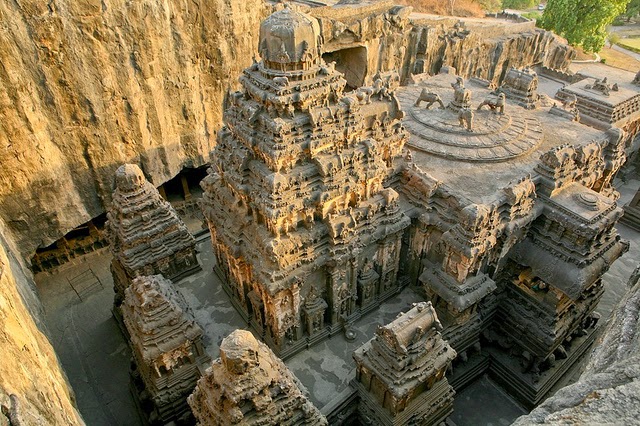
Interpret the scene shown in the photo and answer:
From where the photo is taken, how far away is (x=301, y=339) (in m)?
15.0

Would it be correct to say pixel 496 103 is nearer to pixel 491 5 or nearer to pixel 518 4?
pixel 491 5

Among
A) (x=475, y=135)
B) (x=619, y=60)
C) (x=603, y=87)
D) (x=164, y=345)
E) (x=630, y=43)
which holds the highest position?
(x=475, y=135)

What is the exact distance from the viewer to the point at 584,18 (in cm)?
3959

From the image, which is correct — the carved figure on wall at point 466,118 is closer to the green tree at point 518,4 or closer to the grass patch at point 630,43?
the grass patch at point 630,43

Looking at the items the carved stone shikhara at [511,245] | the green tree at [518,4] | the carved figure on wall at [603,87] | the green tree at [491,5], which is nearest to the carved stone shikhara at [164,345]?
the carved stone shikhara at [511,245]

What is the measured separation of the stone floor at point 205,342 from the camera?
14688 millimetres

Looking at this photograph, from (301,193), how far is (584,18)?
4032 cm

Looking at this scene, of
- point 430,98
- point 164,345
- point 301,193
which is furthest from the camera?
point 430,98

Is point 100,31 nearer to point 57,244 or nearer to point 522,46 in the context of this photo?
point 57,244

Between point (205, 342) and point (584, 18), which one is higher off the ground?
point (584, 18)

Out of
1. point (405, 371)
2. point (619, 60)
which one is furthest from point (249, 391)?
point (619, 60)

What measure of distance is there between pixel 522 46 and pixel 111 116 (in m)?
33.9

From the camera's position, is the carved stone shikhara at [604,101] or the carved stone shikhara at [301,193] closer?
the carved stone shikhara at [301,193]

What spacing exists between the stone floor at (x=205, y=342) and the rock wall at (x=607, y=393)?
31.4ft
